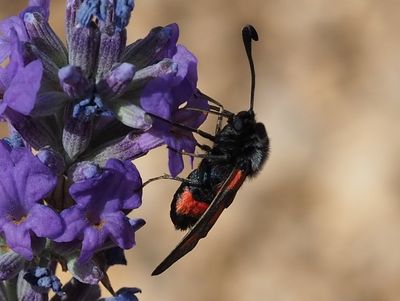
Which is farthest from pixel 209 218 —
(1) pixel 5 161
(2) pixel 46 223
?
(1) pixel 5 161

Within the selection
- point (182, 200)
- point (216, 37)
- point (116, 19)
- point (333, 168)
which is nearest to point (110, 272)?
point (333, 168)

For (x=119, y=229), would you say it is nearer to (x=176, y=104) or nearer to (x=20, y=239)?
(x=20, y=239)

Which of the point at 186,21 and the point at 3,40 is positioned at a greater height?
the point at 186,21

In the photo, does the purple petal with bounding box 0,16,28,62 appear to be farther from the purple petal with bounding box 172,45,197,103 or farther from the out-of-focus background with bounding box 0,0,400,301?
the out-of-focus background with bounding box 0,0,400,301

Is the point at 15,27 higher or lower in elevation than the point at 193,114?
lower

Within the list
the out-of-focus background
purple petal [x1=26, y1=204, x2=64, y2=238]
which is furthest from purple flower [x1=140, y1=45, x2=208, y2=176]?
the out-of-focus background

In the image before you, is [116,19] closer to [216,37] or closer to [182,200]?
[182,200]
